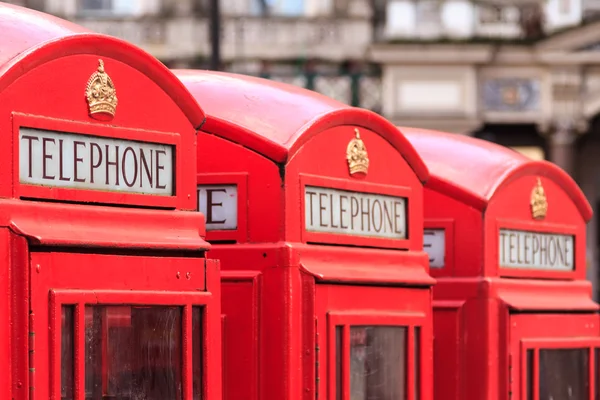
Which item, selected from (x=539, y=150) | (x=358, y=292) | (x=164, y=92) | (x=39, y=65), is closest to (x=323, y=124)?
(x=358, y=292)

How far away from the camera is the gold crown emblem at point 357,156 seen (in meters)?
5.70

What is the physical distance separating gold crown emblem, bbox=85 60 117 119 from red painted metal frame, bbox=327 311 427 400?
117 cm

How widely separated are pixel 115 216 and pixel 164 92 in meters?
0.45

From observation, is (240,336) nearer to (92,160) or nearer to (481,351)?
(92,160)

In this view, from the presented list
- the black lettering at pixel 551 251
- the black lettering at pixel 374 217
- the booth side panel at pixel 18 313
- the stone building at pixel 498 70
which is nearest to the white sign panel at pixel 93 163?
the booth side panel at pixel 18 313

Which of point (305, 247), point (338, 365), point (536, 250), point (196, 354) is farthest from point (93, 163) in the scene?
point (536, 250)

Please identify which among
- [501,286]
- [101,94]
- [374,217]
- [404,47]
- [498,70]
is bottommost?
[501,286]

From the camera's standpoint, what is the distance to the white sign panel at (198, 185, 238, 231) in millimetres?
5398

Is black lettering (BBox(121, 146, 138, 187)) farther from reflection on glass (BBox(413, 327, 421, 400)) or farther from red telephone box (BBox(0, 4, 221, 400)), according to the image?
reflection on glass (BBox(413, 327, 421, 400))

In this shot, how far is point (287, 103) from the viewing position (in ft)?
18.7

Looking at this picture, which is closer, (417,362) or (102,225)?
(102,225)

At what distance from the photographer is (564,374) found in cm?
697

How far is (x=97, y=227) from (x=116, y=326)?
26cm

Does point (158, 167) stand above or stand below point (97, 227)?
above
